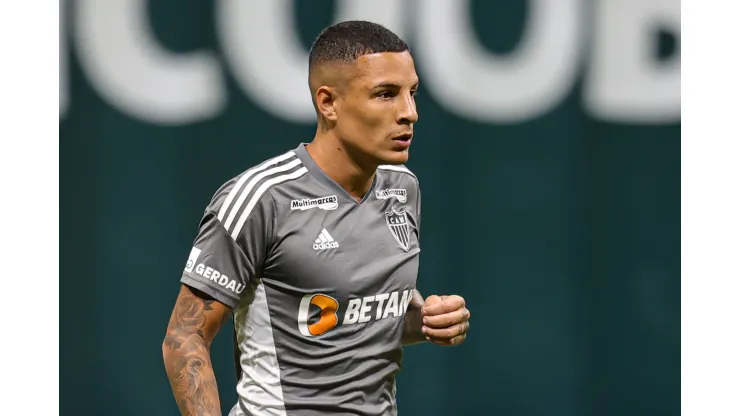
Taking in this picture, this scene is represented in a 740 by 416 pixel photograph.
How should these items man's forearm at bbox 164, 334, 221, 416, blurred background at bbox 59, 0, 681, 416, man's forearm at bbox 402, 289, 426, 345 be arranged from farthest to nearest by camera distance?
blurred background at bbox 59, 0, 681, 416 → man's forearm at bbox 402, 289, 426, 345 → man's forearm at bbox 164, 334, 221, 416

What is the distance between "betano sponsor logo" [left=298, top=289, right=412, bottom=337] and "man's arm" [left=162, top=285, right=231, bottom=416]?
15 centimetres

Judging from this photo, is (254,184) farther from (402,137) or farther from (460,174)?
(460,174)

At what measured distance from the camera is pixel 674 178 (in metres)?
3.07

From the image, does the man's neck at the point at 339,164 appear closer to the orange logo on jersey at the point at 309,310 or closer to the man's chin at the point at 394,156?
the man's chin at the point at 394,156

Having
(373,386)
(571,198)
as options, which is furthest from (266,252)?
(571,198)

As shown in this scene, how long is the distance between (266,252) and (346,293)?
17 cm

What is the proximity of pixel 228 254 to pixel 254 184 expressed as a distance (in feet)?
0.50

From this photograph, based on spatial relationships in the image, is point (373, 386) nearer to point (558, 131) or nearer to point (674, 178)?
point (558, 131)

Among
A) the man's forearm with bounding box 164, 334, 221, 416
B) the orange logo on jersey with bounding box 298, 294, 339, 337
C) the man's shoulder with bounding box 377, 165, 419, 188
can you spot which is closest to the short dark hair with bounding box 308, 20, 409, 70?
the man's shoulder with bounding box 377, 165, 419, 188

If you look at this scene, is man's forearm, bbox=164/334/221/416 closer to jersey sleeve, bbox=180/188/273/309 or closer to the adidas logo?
jersey sleeve, bbox=180/188/273/309

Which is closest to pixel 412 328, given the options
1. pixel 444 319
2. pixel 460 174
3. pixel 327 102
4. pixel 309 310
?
pixel 444 319

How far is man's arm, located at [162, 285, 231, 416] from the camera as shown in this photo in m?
1.62

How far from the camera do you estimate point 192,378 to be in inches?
63.8

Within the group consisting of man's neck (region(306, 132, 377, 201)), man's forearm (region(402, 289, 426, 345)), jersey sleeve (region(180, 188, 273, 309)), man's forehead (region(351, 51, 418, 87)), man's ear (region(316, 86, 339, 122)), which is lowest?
man's forearm (region(402, 289, 426, 345))
